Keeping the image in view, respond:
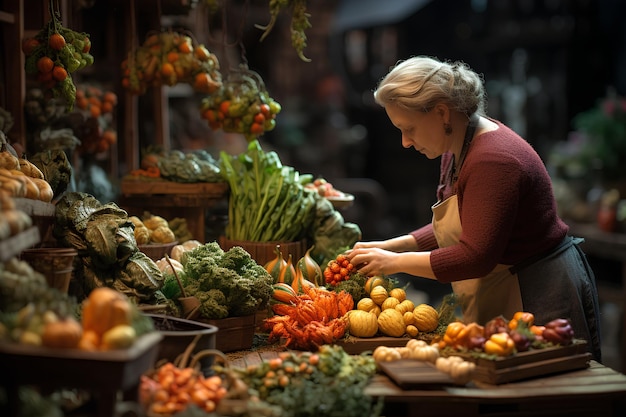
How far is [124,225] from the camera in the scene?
3254 mm

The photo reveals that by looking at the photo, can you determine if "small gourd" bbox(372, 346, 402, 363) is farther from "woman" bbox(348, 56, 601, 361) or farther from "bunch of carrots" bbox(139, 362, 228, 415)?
"bunch of carrots" bbox(139, 362, 228, 415)

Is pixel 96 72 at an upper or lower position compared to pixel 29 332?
upper

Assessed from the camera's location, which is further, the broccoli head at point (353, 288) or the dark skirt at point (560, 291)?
the broccoli head at point (353, 288)

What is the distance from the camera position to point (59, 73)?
339 cm

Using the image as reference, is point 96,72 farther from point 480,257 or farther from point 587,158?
point 587,158

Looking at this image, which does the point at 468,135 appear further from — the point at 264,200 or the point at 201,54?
the point at 201,54

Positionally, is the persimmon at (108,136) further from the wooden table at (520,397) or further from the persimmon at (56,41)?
the wooden table at (520,397)

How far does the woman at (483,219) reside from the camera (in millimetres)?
3113

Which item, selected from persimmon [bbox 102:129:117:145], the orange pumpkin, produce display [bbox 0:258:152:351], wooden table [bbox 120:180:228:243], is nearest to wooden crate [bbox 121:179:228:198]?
wooden table [bbox 120:180:228:243]

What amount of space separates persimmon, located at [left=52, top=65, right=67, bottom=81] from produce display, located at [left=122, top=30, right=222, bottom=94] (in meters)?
0.84

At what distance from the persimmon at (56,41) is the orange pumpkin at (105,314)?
5.13 ft

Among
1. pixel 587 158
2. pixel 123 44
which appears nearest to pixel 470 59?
pixel 587 158

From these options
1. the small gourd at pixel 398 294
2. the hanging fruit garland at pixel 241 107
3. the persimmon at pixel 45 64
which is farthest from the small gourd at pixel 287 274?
the persimmon at pixel 45 64

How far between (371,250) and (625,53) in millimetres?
7144
